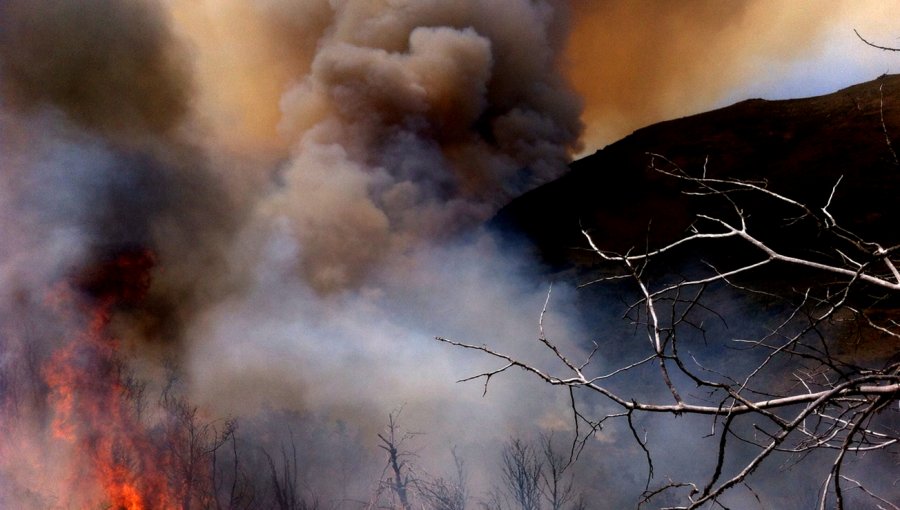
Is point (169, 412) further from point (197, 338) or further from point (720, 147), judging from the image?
point (720, 147)

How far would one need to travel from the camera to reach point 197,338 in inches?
1286

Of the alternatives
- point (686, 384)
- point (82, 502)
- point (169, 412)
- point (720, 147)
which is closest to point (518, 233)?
point (720, 147)

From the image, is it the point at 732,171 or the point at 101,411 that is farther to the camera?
the point at 732,171

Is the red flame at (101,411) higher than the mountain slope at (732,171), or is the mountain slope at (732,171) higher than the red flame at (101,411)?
the mountain slope at (732,171)

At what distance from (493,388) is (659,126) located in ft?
96.3

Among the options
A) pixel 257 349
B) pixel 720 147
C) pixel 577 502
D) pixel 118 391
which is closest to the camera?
pixel 577 502

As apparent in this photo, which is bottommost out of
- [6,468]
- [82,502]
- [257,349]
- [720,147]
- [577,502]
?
[577,502]

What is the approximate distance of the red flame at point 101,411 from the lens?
26.2m

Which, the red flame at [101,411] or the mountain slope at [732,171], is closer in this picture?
the mountain slope at [732,171]

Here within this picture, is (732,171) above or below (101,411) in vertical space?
above

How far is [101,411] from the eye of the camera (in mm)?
27516

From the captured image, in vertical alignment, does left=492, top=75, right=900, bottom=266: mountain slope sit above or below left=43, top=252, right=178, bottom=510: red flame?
above

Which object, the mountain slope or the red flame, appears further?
the red flame

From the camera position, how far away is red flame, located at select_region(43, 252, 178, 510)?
26234 mm
